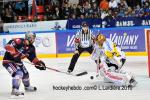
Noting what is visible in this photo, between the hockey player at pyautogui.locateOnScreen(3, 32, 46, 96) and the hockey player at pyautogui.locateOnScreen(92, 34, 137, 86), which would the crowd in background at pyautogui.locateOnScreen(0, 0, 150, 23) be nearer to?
the hockey player at pyautogui.locateOnScreen(92, 34, 137, 86)

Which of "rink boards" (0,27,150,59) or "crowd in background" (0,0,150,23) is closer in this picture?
"rink boards" (0,27,150,59)

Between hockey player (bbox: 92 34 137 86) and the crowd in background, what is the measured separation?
7.62m

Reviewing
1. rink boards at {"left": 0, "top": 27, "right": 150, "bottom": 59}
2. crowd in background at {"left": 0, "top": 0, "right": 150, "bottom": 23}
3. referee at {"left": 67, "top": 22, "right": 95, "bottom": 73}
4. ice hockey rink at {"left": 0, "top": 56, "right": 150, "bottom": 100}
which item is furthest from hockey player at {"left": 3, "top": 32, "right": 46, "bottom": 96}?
crowd in background at {"left": 0, "top": 0, "right": 150, "bottom": 23}

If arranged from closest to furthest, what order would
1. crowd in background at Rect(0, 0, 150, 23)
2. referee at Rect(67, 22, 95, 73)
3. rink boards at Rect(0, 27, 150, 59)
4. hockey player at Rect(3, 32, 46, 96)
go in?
hockey player at Rect(3, 32, 46, 96) < referee at Rect(67, 22, 95, 73) < rink boards at Rect(0, 27, 150, 59) < crowd in background at Rect(0, 0, 150, 23)

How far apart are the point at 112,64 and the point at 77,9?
942 cm

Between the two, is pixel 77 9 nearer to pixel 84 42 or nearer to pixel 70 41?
pixel 70 41

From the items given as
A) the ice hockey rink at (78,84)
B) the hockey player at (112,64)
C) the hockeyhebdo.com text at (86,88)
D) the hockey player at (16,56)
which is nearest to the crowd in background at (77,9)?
the ice hockey rink at (78,84)

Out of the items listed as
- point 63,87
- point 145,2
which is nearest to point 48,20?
point 145,2

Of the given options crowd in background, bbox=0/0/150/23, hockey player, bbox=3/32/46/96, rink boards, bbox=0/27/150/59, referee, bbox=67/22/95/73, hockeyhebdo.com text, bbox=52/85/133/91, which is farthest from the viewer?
crowd in background, bbox=0/0/150/23

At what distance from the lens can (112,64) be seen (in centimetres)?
1045

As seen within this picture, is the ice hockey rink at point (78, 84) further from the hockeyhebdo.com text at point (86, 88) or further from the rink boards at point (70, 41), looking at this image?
the rink boards at point (70, 41)

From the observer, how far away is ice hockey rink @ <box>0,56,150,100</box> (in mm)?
9156

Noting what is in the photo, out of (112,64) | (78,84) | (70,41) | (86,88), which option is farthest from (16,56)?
(70,41)

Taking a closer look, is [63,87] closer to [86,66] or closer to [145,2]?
[86,66]
